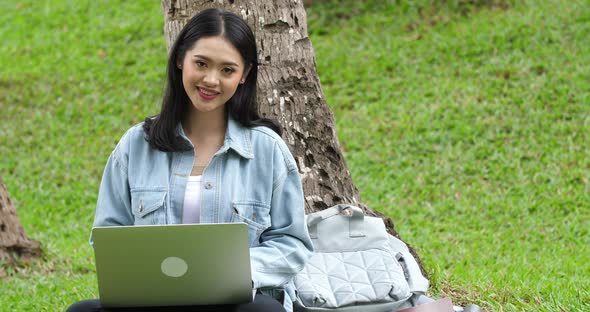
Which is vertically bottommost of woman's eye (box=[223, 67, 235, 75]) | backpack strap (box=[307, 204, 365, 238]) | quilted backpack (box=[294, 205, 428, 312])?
quilted backpack (box=[294, 205, 428, 312])

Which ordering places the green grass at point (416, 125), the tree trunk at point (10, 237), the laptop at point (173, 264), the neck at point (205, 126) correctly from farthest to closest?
the green grass at point (416, 125) < the tree trunk at point (10, 237) < the neck at point (205, 126) < the laptop at point (173, 264)

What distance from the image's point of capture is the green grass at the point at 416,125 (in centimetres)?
539

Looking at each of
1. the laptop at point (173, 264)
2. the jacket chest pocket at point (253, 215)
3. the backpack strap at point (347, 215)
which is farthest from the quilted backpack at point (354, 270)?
the laptop at point (173, 264)

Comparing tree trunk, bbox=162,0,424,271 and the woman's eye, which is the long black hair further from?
tree trunk, bbox=162,0,424,271

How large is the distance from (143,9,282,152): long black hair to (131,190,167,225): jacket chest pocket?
0.54ft

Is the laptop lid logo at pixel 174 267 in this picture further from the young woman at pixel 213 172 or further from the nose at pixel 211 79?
the nose at pixel 211 79

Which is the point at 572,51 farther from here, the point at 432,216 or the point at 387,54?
the point at 432,216

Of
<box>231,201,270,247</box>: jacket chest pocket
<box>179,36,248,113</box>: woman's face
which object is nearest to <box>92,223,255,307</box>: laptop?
<box>231,201,270,247</box>: jacket chest pocket

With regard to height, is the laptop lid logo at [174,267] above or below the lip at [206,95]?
below

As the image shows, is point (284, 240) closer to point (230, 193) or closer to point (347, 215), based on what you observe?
point (230, 193)

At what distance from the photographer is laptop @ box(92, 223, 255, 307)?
245cm

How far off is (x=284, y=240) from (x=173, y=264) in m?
0.47

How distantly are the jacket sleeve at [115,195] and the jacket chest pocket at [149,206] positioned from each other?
0.05 metres

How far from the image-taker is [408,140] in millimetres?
7492
